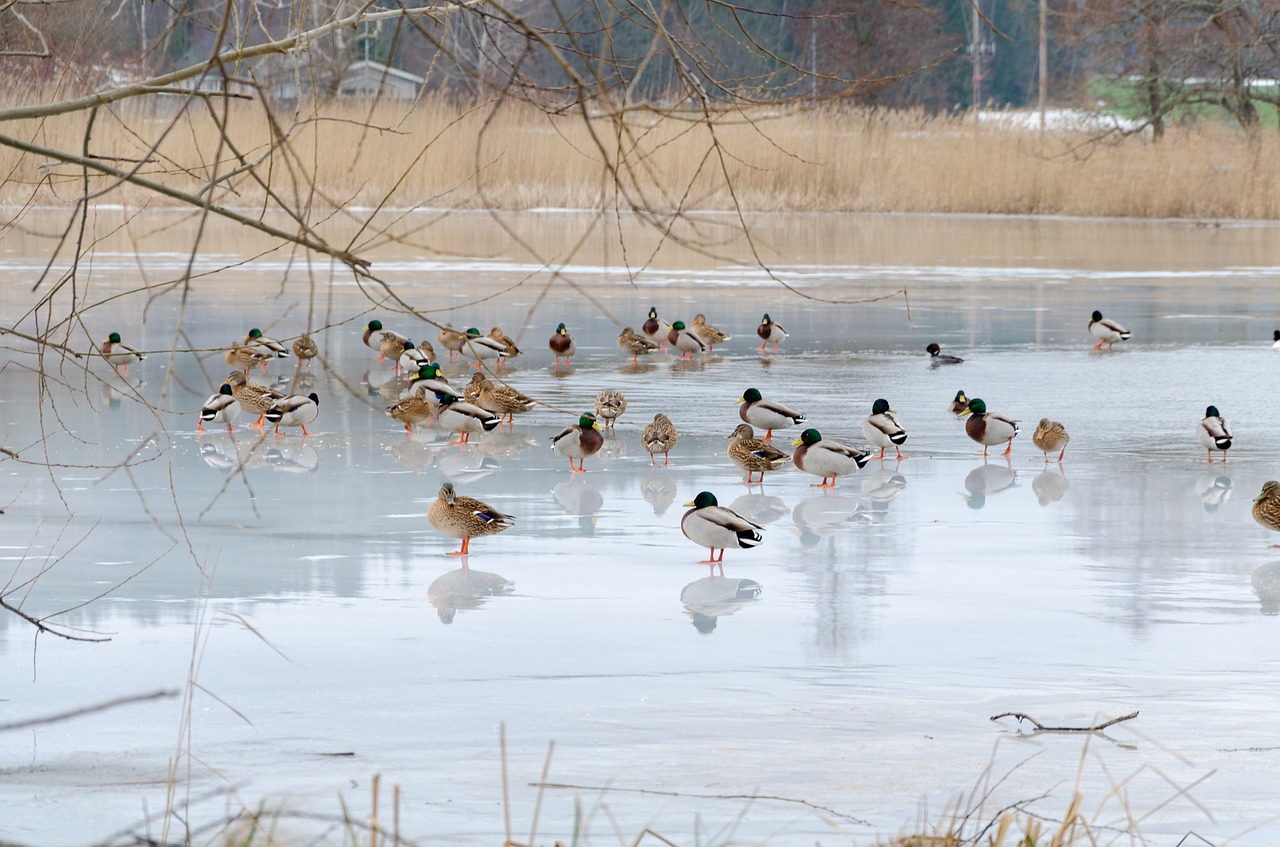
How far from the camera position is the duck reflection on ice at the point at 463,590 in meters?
5.08

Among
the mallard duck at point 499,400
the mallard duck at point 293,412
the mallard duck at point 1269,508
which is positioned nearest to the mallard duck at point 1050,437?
the mallard duck at point 1269,508

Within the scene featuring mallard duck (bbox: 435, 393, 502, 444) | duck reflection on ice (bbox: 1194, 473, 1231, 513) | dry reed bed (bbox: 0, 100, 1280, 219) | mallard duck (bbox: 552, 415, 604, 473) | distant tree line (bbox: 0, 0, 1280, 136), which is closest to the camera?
distant tree line (bbox: 0, 0, 1280, 136)

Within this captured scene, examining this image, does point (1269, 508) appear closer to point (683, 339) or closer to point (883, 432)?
point (883, 432)

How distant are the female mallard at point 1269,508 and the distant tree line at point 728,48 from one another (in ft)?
7.02

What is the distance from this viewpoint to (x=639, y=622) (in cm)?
485

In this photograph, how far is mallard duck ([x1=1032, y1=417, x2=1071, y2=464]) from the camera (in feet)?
25.3

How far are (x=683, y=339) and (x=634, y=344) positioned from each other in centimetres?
39

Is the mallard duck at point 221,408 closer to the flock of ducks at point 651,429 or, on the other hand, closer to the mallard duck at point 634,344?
the flock of ducks at point 651,429

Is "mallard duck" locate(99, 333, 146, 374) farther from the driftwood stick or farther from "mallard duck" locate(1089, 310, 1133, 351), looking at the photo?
"mallard duck" locate(1089, 310, 1133, 351)

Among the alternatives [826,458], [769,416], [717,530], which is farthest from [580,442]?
[717,530]

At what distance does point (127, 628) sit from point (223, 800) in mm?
1374

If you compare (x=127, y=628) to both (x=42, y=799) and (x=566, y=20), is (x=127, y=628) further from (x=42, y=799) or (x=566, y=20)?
(x=566, y=20)

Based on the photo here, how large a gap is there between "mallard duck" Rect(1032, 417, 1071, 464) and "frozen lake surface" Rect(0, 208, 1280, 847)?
104mm

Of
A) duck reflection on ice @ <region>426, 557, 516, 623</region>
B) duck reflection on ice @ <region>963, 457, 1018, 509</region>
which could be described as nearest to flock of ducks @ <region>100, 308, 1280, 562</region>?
duck reflection on ice @ <region>963, 457, 1018, 509</region>
